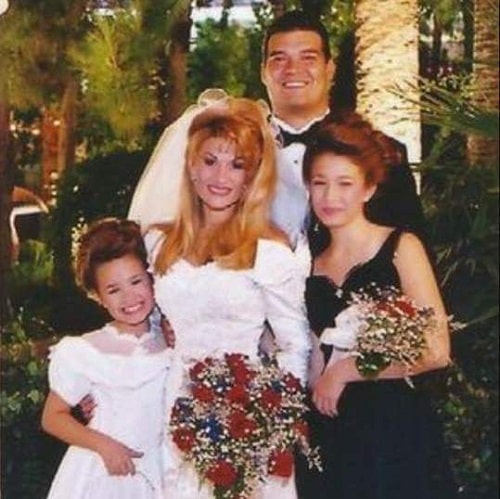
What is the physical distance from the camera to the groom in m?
4.62

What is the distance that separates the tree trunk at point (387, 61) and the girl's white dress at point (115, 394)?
58.1 inches

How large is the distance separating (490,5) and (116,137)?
82.5 inches

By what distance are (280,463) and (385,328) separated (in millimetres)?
512

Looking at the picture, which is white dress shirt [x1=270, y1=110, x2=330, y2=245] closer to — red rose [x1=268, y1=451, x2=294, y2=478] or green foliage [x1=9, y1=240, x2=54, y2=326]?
red rose [x1=268, y1=451, x2=294, y2=478]

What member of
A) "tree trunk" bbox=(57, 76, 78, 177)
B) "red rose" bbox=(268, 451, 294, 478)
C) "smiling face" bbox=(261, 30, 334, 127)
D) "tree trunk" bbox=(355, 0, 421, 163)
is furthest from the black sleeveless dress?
"tree trunk" bbox=(57, 76, 78, 177)

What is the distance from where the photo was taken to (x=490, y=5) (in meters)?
4.71

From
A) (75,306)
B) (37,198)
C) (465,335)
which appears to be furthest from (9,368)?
(465,335)

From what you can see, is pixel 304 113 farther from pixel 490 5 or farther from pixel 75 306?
pixel 75 306

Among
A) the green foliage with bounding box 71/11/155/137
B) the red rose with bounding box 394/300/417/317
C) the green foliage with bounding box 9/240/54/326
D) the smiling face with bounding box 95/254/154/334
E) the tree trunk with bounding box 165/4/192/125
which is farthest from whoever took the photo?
the green foliage with bounding box 9/240/54/326

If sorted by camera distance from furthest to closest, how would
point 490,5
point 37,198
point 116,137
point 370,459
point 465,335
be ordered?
point 37,198, point 116,137, point 465,335, point 490,5, point 370,459

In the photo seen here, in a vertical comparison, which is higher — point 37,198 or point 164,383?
point 37,198

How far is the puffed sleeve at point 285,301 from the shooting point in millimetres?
4355

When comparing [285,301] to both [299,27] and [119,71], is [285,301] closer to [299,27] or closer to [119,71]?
[299,27]

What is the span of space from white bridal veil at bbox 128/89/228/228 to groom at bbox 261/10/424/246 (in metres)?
0.24
